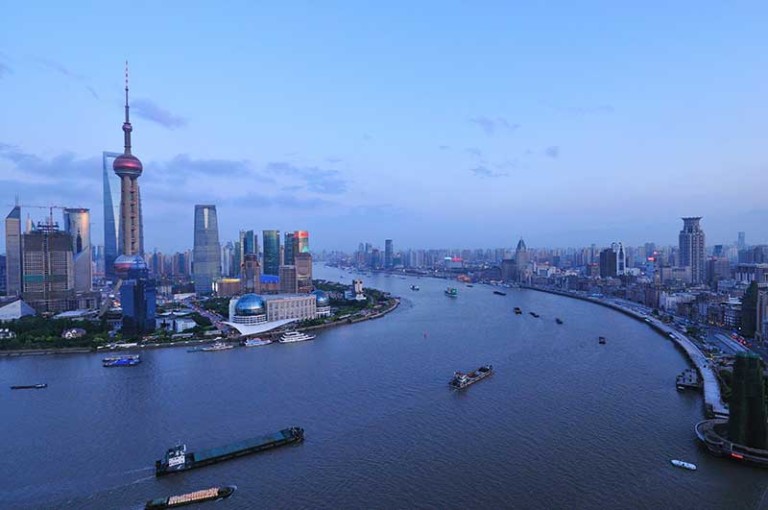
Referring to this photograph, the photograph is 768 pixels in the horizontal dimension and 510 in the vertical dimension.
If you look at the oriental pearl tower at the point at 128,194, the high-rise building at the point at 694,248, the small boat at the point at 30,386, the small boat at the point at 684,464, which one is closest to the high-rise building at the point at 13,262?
the oriental pearl tower at the point at 128,194

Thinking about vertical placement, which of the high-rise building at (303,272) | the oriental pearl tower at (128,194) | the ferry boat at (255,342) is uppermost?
the oriental pearl tower at (128,194)

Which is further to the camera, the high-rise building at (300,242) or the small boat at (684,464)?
the high-rise building at (300,242)

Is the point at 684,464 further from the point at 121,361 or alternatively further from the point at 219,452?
the point at 121,361

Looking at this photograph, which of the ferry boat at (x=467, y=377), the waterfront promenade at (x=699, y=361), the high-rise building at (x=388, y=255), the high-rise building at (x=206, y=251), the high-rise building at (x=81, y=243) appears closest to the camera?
the waterfront promenade at (x=699, y=361)

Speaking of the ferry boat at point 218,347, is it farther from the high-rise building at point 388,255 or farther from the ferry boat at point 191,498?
the high-rise building at point 388,255

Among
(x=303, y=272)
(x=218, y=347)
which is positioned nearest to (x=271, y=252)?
Result: (x=303, y=272)

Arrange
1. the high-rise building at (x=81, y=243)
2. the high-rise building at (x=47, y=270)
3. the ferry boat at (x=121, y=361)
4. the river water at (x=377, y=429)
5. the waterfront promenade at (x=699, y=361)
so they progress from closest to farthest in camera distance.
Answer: the river water at (x=377, y=429) → the waterfront promenade at (x=699, y=361) → the ferry boat at (x=121, y=361) → the high-rise building at (x=47, y=270) → the high-rise building at (x=81, y=243)

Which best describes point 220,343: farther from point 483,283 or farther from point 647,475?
point 483,283
